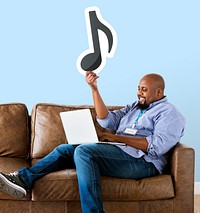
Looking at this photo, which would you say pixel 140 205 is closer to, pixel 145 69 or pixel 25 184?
pixel 25 184

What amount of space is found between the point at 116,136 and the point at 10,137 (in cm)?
78

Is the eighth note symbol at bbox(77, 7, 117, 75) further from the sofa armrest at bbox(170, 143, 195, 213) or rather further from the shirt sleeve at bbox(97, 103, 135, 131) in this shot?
the sofa armrest at bbox(170, 143, 195, 213)

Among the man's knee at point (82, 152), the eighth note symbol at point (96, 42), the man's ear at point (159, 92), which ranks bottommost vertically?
the man's knee at point (82, 152)

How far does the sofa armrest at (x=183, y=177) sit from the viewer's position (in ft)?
11.3

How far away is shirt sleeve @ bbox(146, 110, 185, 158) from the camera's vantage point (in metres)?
3.50

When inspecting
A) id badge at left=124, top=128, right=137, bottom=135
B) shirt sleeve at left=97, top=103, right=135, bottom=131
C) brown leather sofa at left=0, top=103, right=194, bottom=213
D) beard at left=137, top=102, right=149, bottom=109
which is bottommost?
brown leather sofa at left=0, top=103, right=194, bottom=213

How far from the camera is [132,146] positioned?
11.6ft

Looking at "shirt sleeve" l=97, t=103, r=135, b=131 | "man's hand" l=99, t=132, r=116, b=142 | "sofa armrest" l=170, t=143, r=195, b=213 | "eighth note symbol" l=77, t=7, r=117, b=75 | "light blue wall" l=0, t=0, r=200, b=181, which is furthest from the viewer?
"light blue wall" l=0, t=0, r=200, b=181

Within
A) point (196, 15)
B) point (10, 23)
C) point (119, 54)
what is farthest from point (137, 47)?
point (10, 23)

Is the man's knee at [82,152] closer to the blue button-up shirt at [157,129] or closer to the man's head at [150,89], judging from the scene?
the blue button-up shirt at [157,129]

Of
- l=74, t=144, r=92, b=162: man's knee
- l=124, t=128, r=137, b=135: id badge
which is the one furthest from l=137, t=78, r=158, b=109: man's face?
l=74, t=144, r=92, b=162: man's knee

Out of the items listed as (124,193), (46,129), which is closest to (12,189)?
(124,193)

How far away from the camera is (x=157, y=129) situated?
3.56m

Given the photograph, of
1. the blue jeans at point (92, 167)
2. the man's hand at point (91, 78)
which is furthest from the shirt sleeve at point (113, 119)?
the blue jeans at point (92, 167)
